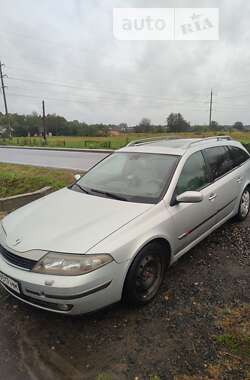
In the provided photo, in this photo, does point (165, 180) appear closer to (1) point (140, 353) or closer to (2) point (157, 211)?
(2) point (157, 211)

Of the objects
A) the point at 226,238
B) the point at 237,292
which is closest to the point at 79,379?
the point at 237,292

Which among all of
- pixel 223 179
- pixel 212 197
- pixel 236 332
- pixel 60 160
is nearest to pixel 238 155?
pixel 223 179

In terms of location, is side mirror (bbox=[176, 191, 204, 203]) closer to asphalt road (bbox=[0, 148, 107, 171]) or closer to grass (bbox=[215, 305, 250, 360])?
grass (bbox=[215, 305, 250, 360])

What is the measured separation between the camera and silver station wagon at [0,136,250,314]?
7.24 feet

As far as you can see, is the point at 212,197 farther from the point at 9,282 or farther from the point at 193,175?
the point at 9,282

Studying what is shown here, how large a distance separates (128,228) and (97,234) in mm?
282

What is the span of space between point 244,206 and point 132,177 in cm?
241

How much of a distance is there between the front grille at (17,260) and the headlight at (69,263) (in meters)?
0.08

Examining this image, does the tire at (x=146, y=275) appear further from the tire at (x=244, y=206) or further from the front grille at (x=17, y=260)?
the tire at (x=244, y=206)

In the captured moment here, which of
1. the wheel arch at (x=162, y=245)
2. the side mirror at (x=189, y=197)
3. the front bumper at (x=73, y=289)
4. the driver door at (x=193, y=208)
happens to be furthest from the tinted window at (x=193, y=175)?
the front bumper at (x=73, y=289)

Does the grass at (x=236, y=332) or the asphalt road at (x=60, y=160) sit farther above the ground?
the asphalt road at (x=60, y=160)

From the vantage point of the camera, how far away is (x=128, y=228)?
8.07ft

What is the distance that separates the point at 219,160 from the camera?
4.08 metres

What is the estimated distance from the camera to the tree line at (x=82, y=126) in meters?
51.2
